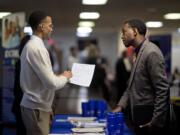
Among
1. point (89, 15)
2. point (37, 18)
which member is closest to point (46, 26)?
point (37, 18)

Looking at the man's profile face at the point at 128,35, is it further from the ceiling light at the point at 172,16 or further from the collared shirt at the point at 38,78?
the ceiling light at the point at 172,16

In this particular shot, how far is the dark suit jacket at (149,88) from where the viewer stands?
2.25 m

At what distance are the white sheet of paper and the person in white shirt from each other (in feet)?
0.57

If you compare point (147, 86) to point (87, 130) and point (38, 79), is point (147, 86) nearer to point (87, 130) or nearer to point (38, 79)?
point (87, 130)

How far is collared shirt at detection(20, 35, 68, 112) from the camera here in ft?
7.10

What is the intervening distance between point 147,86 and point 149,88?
0.02 meters

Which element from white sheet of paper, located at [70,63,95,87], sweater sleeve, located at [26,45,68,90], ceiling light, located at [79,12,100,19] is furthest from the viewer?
ceiling light, located at [79,12,100,19]

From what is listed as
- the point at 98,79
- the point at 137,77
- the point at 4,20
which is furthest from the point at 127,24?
the point at 98,79

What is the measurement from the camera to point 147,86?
2.35 meters

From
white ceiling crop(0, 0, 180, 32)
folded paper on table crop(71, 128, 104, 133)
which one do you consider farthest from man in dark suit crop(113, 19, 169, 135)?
white ceiling crop(0, 0, 180, 32)

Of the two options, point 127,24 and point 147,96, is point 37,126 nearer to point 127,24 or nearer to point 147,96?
point 147,96

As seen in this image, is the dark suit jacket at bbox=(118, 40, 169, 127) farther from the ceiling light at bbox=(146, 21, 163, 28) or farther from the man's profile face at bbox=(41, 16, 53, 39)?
the ceiling light at bbox=(146, 21, 163, 28)

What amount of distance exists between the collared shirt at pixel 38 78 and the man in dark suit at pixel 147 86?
1.71 ft

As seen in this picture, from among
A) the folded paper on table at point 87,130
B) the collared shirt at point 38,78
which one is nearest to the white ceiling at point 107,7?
the collared shirt at point 38,78
